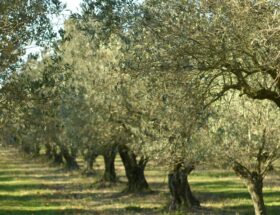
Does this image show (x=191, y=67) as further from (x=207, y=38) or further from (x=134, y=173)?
(x=134, y=173)

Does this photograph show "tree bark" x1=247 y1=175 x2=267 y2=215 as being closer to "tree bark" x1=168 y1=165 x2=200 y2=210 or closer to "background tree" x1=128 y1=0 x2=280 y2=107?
"tree bark" x1=168 y1=165 x2=200 y2=210

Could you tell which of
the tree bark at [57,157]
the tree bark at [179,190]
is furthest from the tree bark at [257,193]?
the tree bark at [57,157]

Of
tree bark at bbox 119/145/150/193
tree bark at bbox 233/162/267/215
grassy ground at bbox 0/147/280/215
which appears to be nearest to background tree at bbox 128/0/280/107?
tree bark at bbox 233/162/267/215

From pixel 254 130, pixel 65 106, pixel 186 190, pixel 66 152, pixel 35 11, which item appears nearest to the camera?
pixel 35 11

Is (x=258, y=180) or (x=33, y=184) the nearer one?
(x=258, y=180)

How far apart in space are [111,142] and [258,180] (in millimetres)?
14028

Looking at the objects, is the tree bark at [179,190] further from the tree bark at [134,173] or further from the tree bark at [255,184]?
the tree bark at [134,173]

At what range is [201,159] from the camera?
22.0m

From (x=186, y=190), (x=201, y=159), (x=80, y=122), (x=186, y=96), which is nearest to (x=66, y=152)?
(x=80, y=122)

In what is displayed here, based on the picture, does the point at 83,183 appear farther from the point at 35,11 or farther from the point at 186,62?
the point at 186,62

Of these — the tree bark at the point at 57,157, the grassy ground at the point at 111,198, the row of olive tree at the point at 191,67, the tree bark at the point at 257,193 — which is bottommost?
the grassy ground at the point at 111,198

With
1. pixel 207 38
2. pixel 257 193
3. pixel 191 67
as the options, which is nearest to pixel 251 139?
pixel 257 193

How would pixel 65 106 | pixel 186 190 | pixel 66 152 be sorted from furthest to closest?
pixel 66 152
pixel 65 106
pixel 186 190

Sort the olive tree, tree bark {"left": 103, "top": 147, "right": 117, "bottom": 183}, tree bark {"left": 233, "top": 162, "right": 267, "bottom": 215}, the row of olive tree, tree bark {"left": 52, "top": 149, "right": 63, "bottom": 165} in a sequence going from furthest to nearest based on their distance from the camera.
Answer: tree bark {"left": 52, "top": 149, "right": 63, "bottom": 165}, tree bark {"left": 103, "top": 147, "right": 117, "bottom": 183}, tree bark {"left": 233, "top": 162, "right": 267, "bottom": 215}, the olive tree, the row of olive tree
